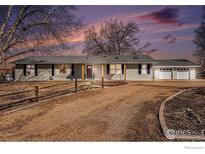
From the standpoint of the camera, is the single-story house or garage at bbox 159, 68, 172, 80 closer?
the single-story house

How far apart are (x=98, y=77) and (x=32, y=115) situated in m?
20.7

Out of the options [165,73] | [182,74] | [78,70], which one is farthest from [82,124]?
[182,74]

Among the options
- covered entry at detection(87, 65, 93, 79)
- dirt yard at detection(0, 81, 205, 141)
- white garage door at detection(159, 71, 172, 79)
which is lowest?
dirt yard at detection(0, 81, 205, 141)

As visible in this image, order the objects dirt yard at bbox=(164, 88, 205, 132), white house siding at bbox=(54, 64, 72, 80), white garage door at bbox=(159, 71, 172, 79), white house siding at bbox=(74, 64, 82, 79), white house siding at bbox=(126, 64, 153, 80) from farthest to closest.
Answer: white garage door at bbox=(159, 71, 172, 79) → white house siding at bbox=(74, 64, 82, 79) → white house siding at bbox=(54, 64, 72, 80) → white house siding at bbox=(126, 64, 153, 80) → dirt yard at bbox=(164, 88, 205, 132)

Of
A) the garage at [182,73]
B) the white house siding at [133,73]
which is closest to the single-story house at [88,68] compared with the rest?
the white house siding at [133,73]

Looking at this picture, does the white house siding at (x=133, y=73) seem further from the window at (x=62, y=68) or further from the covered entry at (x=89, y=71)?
the window at (x=62, y=68)

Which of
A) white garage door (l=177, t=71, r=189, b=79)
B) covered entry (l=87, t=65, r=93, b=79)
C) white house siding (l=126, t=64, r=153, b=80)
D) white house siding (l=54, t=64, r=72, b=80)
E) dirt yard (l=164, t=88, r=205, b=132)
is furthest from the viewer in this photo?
white garage door (l=177, t=71, r=189, b=79)

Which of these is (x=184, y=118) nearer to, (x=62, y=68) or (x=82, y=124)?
(x=82, y=124)

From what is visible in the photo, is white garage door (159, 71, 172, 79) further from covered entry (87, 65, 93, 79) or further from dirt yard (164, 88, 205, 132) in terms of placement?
dirt yard (164, 88, 205, 132)

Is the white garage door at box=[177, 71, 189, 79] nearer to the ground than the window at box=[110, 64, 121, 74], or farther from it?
nearer to the ground

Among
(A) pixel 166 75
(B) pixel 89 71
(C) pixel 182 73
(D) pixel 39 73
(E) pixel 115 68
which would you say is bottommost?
(A) pixel 166 75

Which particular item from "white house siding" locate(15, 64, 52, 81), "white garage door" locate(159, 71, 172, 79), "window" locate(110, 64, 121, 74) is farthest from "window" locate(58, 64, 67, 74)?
"white garage door" locate(159, 71, 172, 79)

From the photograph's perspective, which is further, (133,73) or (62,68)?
(62,68)
